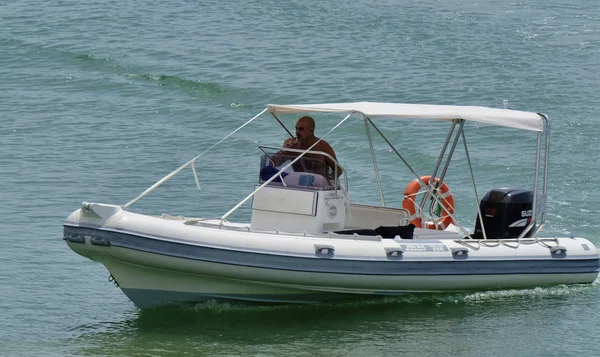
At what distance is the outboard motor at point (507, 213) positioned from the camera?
1096 cm

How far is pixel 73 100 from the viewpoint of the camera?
20703 mm

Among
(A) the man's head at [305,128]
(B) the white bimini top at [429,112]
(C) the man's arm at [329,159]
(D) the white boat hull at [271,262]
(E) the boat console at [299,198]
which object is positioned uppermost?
(B) the white bimini top at [429,112]

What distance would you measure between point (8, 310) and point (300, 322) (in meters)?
2.66

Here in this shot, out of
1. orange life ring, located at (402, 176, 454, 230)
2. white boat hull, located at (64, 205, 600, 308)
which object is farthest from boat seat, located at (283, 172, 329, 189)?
orange life ring, located at (402, 176, 454, 230)

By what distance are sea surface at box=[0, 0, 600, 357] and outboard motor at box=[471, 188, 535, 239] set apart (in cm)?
64

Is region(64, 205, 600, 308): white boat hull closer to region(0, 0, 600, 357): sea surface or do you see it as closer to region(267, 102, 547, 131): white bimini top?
region(0, 0, 600, 357): sea surface

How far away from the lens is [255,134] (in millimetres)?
17969

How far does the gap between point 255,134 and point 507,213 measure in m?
7.60

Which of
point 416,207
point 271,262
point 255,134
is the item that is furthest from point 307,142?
point 255,134

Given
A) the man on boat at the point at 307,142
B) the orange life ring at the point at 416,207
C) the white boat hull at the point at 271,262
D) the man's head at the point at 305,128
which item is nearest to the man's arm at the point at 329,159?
the man on boat at the point at 307,142

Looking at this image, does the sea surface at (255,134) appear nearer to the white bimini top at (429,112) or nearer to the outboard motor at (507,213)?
the outboard motor at (507,213)

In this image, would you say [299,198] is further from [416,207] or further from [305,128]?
[416,207]

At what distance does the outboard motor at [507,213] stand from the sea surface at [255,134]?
64 centimetres

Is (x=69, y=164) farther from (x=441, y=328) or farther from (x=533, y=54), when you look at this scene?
(x=533, y=54)
